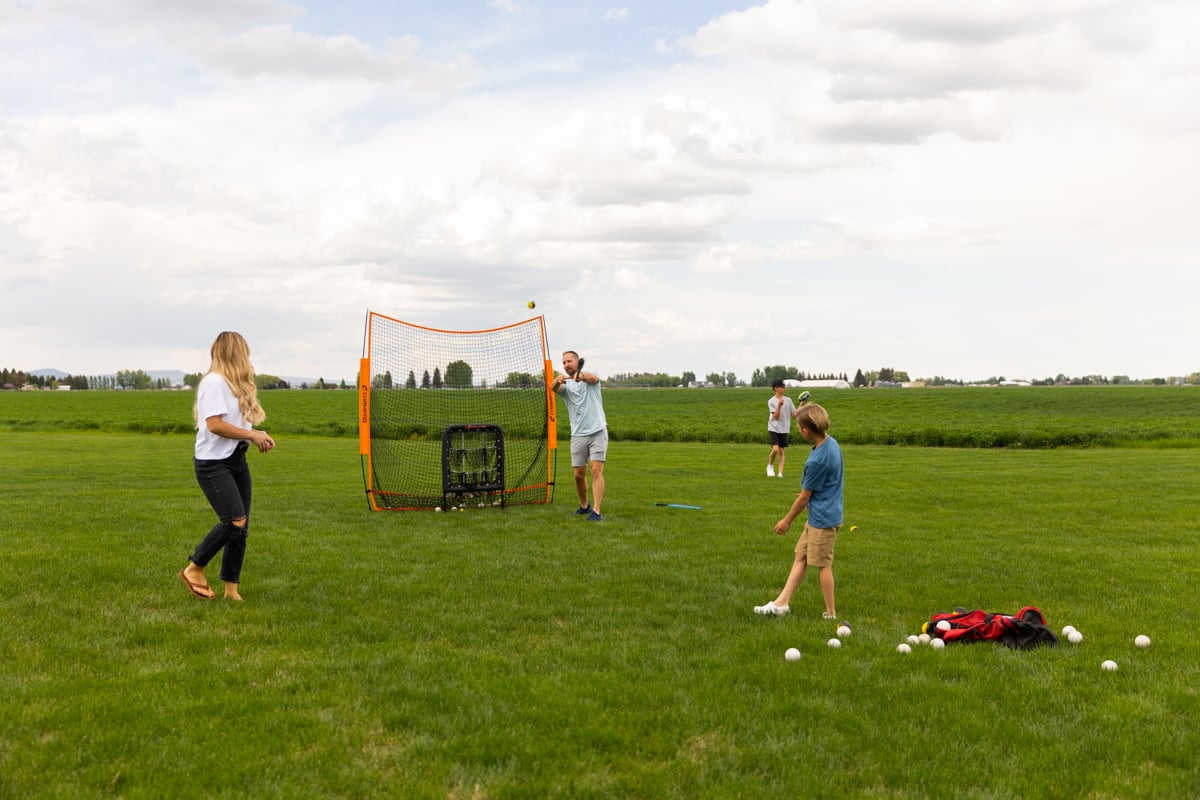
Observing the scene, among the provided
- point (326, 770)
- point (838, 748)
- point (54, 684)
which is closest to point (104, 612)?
point (54, 684)

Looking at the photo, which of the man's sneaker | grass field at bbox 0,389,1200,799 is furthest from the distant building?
the man's sneaker

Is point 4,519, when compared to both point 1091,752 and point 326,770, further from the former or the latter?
point 1091,752

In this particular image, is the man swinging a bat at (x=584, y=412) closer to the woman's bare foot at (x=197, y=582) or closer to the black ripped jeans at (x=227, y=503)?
the black ripped jeans at (x=227, y=503)

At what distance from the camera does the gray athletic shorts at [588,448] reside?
483 inches

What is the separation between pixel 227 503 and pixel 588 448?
5971mm

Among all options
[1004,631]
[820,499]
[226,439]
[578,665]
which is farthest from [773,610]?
[226,439]

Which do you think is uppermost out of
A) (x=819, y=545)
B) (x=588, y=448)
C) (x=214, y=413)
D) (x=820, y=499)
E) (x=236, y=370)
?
(x=236, y=370)

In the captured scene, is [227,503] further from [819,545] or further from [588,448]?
[588,448]

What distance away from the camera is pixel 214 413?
7043 mm

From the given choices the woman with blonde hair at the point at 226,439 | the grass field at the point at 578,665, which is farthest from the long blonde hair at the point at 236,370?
the grass field at the point at 578,665

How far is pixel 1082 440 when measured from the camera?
30797 millimetres

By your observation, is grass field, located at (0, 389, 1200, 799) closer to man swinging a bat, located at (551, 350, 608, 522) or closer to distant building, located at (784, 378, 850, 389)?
man swinging a bat, located at (551, 350, 608, 522)

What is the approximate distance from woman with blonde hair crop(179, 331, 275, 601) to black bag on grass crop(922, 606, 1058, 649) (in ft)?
17.3

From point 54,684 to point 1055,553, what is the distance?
9515 millimetres
